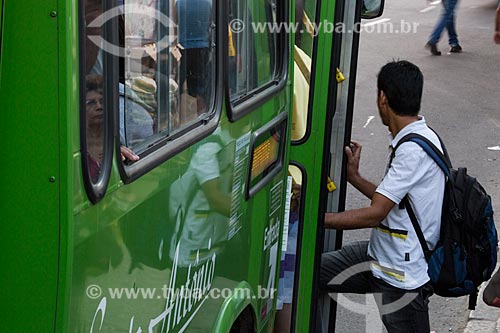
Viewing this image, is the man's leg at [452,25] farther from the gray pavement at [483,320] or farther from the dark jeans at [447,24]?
the gray pavement at [483,320]

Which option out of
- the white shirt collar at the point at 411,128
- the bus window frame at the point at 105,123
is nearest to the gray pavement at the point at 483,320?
the white shirt collar at the point at 411,128

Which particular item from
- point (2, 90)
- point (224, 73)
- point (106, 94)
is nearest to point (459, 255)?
point (224, 73)

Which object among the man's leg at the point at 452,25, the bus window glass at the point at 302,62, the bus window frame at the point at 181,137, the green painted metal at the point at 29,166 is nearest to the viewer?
the green painted metal at the point at 29,166

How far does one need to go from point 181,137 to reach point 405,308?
6.19 ft

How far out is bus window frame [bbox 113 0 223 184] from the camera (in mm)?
2100

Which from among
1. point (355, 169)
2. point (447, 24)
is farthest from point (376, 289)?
point (447, 24)

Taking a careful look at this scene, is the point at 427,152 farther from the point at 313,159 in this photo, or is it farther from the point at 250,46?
Result: the point at 250,46

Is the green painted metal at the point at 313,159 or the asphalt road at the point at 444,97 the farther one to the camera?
the asphalt road at the point at 444,97

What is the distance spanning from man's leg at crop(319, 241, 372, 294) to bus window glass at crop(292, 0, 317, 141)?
0.71m

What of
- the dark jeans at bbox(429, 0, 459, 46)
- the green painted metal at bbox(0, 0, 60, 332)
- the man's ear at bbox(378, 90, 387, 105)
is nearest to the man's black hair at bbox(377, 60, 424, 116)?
the man's ear at bbox(378, 90, 387, 105)

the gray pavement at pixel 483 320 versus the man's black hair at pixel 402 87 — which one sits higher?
the man's black hair at pixel 402 87

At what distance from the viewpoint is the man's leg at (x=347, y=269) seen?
435cm

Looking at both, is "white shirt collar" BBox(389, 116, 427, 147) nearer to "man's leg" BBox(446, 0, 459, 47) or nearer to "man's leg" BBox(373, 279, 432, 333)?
"man's leg" BBox(373, 279, 432, 333)

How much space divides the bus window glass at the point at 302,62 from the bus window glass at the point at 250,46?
0.28m
